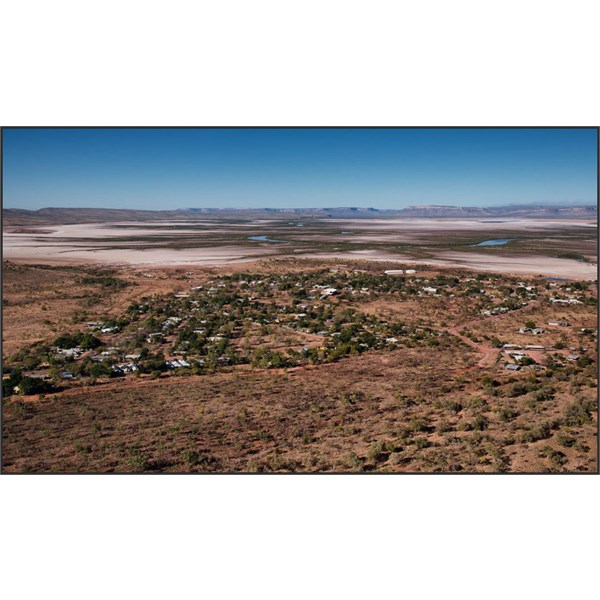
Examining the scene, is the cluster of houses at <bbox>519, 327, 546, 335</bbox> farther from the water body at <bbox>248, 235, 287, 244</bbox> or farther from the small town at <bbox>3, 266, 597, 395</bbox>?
the water body at <bbox>248, 235, 287, 244</bbox>

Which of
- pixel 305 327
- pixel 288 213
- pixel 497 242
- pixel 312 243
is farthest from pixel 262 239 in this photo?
pixel 497 242

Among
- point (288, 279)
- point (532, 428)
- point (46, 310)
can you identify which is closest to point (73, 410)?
point (46, 310)

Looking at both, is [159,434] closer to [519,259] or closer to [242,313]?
[242,313]

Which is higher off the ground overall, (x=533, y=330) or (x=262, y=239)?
(x=262, y=239)

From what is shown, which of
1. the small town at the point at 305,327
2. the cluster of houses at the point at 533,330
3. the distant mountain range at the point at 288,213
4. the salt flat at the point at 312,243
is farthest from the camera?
the salt flat at the point at 312,243

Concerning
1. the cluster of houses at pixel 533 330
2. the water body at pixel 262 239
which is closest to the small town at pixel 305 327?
the cluster of houses at pixel 533 330

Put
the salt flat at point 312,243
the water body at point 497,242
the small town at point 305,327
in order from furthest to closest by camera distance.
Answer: the water body at point 497,242
the salt flat at point 312,243
the small town at point 305,327

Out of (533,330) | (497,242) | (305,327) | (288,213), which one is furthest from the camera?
(497,242)

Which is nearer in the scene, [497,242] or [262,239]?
[262,239]

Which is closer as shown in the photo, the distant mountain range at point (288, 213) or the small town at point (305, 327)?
the small town at point (305, 327)

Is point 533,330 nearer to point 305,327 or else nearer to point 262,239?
point 305,327

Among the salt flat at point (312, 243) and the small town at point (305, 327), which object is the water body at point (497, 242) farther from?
the small town at point (305, 327)

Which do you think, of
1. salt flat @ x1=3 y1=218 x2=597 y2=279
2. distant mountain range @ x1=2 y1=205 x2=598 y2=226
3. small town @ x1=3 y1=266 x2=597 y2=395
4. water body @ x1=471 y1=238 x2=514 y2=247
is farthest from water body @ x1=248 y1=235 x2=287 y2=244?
water body @ x1=471 y1=238 x2=514 y2=247
